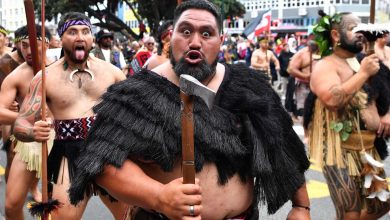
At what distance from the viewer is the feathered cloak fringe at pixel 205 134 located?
240 centimetres

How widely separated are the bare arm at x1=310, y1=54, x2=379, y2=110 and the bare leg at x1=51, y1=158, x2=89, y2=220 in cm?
180

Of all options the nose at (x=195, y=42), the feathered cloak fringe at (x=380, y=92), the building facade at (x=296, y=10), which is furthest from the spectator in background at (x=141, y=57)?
the building facade at (x=296, y=10)

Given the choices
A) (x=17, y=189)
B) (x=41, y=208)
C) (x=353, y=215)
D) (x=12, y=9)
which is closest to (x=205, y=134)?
(x=41, y=208)

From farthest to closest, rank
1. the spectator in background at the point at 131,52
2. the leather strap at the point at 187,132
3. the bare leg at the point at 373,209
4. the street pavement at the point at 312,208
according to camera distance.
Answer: the spectator in background at the point at 131,52
the street pavement at the point at 312,208
the bare leg at the point at 373,209
the leather strap at the point at 187,132

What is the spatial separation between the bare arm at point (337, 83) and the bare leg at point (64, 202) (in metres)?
1.80

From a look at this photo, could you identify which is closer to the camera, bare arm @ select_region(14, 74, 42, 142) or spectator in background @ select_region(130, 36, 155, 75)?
bare arm @ select_region(14, 74, 42, 142)

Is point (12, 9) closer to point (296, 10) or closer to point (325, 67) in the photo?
point (325, 67)

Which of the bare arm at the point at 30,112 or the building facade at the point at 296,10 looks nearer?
the bare arm at the point at 30,112

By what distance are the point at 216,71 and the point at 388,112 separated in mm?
2258

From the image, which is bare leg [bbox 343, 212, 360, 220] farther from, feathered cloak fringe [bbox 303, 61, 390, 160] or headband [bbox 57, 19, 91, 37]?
headband [bbox 57, 19, 91, 37]

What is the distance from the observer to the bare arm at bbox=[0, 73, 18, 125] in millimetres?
4848

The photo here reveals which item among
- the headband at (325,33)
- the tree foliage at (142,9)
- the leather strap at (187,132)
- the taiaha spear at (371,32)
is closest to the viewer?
the leather strap at (187,132)

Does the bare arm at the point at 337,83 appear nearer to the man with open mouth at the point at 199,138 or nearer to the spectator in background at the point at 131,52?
the man with open mouth at the point at 199,138

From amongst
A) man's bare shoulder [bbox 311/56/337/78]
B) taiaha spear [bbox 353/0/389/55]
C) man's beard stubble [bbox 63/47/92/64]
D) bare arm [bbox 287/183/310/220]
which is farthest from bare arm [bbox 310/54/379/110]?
man's beard stubble [bbox 63/47/92/64]
